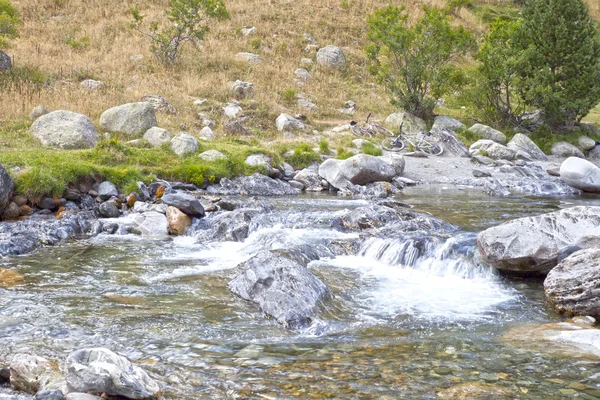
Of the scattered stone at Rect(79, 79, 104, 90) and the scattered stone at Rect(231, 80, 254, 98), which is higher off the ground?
the scattered stone at Rect(231, 80, 254, 98)

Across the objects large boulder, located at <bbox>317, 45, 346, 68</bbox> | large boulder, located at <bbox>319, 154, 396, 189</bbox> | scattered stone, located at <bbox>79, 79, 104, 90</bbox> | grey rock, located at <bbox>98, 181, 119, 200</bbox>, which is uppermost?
large boulder, located at <bbox>317, 45, 346, 68</bbox>

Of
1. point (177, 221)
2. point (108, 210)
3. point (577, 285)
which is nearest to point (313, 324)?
point (577, 285)

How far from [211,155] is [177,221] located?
566 cm

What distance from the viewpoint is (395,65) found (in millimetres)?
29000

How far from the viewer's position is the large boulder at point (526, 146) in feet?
82.6

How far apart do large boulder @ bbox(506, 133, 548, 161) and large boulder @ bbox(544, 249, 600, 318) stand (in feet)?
59.2

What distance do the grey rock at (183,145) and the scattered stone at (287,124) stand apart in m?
6.72

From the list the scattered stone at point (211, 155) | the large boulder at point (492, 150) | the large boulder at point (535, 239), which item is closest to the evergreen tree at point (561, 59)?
the large boulder at point (492, 150)

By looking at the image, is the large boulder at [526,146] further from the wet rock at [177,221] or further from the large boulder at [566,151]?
the wet rock at [177,221]

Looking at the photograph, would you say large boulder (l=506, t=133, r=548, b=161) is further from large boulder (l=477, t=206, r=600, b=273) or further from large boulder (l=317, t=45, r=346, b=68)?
large boulder (l=477, t=206, r=600, b=273)

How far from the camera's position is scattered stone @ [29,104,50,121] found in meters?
19.5

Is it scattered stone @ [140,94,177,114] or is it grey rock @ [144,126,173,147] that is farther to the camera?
scattered stone @ [140,94,177,114]

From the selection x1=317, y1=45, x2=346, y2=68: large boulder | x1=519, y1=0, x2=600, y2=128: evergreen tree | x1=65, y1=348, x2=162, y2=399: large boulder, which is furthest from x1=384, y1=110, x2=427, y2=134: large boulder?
x1=65, y1=348, x2=162, y2=399: large boulder

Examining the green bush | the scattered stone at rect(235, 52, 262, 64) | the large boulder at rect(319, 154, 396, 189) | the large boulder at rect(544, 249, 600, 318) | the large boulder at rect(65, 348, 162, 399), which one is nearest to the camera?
the large boulder at rect(65, 348, 162, 399)
